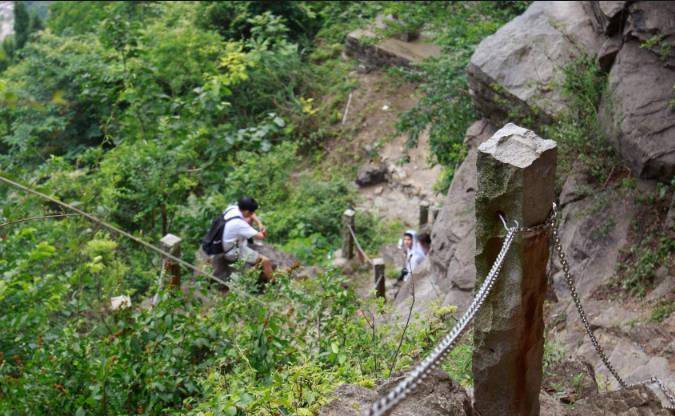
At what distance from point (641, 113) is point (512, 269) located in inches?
153

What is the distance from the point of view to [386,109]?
14.8 metres

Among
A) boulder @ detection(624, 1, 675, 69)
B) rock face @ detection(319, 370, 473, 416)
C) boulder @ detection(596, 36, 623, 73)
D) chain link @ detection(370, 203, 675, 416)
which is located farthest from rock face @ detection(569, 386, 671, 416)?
boulder @ detection(596, 36, 623, 73)

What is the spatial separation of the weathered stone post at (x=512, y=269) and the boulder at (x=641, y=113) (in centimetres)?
331

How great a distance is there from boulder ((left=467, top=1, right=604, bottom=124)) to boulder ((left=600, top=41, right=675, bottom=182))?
662 mm

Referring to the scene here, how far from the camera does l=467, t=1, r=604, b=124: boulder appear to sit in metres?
8.01

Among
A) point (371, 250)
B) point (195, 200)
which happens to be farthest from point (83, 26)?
point (371, 250)

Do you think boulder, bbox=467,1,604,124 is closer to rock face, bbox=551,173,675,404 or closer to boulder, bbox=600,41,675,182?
boulder, bbox=600,41,675,182

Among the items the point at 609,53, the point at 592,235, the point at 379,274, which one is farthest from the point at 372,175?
the point at 592,235

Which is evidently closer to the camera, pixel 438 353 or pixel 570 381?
pixel 438 353

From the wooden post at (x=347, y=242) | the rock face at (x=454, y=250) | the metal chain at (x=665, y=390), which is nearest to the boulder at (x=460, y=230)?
the rock face at (x=454, y=250)

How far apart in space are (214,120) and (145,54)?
202 centimetres

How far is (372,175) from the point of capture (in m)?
13.6

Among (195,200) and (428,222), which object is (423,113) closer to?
(428,222)

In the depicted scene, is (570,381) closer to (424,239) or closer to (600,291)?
(600,291)
